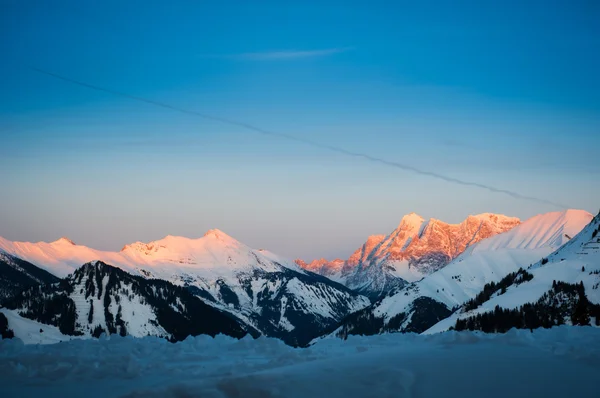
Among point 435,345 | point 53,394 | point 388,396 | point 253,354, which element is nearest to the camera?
point 388,396

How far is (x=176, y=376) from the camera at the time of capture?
87.4 feet

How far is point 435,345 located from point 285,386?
1160cm

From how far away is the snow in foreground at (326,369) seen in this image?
22.1 meters

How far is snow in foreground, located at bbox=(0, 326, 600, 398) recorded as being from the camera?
22.1 metres

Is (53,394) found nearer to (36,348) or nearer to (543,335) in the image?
(36,348)

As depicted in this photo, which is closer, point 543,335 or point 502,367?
point 502,367

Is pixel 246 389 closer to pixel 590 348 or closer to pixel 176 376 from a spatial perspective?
pixel 176 376

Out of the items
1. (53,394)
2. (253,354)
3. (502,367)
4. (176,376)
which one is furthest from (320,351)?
(53,394)

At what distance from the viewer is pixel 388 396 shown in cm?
2147

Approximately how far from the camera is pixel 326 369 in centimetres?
A: 2511

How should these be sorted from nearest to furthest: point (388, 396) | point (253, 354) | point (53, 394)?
1. point (388, 396)
2. point (53, 394)
3. point (253, 354)

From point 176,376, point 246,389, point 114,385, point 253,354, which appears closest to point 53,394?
point 114,385

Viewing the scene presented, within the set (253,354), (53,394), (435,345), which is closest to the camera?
(53,394)

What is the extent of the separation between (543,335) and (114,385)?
21054 mm
